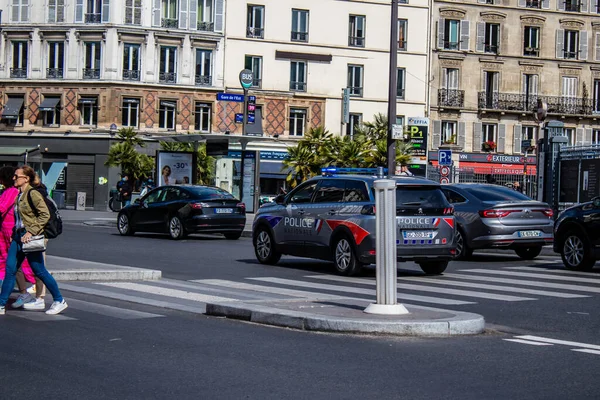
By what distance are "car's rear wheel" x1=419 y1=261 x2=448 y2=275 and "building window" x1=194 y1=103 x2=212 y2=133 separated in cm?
4207

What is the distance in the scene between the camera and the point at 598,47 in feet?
217

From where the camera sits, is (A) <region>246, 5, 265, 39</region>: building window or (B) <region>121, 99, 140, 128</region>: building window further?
(A) <region>246, 5, 265, 39</region>: building window

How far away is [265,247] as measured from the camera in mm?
19062

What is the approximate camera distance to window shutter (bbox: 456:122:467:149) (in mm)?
63688

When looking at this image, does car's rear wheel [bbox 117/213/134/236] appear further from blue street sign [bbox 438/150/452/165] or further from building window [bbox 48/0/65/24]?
building window [bbox 48/0/65/24]

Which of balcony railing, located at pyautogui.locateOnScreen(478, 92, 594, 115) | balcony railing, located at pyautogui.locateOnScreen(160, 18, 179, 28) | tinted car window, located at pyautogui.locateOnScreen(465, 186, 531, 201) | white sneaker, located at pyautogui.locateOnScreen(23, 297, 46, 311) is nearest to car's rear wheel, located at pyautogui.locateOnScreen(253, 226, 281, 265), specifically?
tinted car window, located at pyautogui.locateOnScreen(465, 186, 531, 201)

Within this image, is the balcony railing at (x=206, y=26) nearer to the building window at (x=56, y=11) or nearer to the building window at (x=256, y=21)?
the building window at (x=256, y=21)

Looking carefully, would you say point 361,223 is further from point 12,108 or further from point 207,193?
point 12,108

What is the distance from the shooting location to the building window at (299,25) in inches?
2398

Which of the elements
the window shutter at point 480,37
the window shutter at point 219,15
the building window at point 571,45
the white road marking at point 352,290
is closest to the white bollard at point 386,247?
the white road marking at point 352,290

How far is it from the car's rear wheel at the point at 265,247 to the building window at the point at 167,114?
39400 mm

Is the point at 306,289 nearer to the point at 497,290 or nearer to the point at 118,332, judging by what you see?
the point at 497,290

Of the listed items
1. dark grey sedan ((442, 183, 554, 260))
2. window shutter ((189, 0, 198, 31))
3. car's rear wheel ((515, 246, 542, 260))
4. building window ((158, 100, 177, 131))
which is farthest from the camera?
window shutter ((189, 0, 198, 31))

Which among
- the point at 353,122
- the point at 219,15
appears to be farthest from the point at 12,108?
the point at 353,122
